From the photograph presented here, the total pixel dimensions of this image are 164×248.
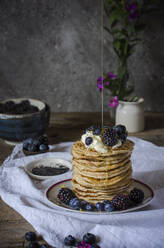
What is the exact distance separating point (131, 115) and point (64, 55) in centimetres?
86

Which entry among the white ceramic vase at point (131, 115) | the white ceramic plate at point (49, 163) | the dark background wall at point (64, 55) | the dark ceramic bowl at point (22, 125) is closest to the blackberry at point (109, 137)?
the white ceramic plate at point (49, 163)

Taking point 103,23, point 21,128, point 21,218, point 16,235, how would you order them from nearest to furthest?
point 16,235, point 21,218, point 21,128, point 103,23

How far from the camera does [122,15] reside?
2.75m

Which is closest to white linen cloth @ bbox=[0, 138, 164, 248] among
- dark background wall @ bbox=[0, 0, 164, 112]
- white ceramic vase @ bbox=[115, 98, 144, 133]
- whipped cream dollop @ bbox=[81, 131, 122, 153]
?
whipped cream dollop @ bbox=[81, 131, 122, 153]

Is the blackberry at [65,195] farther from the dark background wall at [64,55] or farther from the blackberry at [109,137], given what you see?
the dark background wall at [64,55]

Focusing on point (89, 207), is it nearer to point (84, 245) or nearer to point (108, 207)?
point (108, 207)

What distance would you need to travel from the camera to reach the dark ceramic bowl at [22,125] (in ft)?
7.41

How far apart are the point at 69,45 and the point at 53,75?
28cm

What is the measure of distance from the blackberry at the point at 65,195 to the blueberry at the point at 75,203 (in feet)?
0.09

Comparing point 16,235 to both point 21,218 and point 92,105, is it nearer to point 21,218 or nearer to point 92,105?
point 21,218

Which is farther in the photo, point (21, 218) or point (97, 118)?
point (97, 118)

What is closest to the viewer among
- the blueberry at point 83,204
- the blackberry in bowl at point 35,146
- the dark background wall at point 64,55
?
the blueberry at point 83,204

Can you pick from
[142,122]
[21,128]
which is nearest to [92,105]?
[142,122]

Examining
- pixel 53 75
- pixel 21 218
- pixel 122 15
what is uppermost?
pixel 122 15
